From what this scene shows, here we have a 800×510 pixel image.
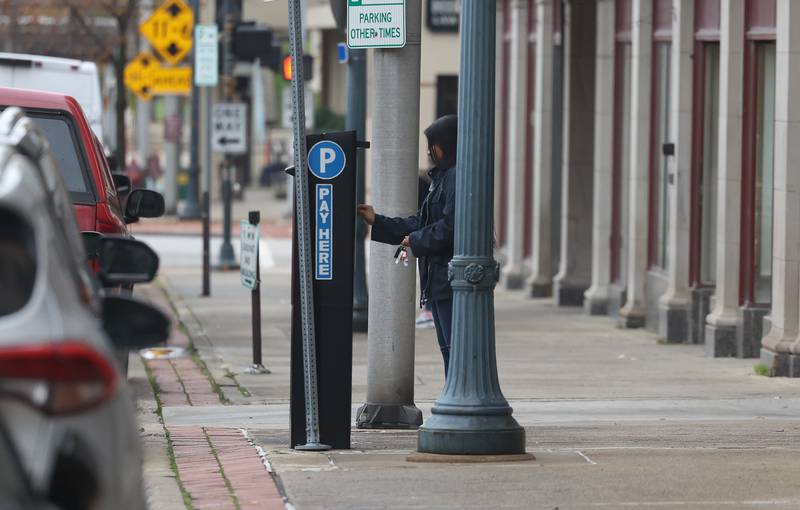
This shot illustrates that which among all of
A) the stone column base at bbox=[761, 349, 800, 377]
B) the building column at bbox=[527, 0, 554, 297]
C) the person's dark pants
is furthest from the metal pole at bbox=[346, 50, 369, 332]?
the person's dark pants

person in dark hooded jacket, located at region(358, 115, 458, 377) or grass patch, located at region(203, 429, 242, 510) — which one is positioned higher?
person in dark hooded jacket, located at region(358, 115, 458, 377)

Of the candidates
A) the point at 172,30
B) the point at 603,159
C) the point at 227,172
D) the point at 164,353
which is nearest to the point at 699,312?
A: the point at 603,159

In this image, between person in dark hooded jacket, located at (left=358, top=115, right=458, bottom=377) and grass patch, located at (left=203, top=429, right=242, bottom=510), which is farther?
person in dark hooded jacket, located at (left=358, top=115, right=458, bottom=377)

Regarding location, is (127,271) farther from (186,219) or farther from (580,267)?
(186,219)

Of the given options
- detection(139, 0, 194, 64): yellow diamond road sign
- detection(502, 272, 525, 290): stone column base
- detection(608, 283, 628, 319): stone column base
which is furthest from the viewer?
detection(139, 0, 194, 64): yellow diamond road sign

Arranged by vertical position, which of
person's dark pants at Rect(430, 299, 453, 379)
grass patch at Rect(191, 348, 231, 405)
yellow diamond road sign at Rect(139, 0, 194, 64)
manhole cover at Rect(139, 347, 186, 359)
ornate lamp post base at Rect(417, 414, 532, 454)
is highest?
yellow diamond road sign at Rect(139, 0, 194, 64)

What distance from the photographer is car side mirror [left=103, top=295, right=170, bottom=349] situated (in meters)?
5.20

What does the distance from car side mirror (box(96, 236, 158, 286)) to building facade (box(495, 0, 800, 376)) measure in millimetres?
8100

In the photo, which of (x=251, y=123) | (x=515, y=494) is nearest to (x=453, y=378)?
(x=515, y=494)

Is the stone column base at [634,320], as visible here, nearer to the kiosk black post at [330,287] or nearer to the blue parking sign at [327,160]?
the kiosk black post at [330,287]

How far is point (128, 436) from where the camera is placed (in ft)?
15.4

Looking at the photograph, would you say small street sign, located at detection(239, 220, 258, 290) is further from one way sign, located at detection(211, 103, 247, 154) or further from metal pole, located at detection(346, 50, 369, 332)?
one way sign, located at detection(211, 103, 247, 154)

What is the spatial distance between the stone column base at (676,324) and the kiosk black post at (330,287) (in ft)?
25.0

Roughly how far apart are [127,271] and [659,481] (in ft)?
10.3
